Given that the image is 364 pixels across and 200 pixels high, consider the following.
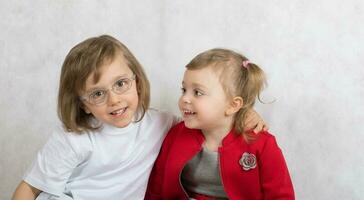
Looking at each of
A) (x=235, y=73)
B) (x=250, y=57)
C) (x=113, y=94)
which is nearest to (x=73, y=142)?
(x=113, y=94)

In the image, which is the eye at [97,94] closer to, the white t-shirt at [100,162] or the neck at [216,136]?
the white t-shirt at [100,162]

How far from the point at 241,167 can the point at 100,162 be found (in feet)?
1.40

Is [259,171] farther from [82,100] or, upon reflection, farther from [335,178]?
[82,100]

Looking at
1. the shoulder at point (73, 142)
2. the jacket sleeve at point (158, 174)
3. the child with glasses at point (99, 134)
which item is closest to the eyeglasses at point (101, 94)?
the child with glasses at point (99, 134)

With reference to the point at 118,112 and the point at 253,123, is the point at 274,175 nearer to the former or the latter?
the point at 253,123

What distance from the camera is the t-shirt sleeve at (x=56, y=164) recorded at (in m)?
1.37

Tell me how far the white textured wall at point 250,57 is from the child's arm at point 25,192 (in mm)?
353

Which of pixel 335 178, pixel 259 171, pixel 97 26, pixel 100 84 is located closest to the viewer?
pixel 100 84

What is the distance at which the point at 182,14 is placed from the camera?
5.59 feet

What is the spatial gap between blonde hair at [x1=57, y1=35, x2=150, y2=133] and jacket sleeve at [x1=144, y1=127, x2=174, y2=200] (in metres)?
0.18

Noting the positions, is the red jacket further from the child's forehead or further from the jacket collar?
the child's forehead

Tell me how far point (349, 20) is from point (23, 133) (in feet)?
3.85

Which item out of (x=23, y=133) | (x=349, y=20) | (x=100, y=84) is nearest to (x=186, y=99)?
(x=100, y=84)

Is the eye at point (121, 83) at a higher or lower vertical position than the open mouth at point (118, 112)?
higher
